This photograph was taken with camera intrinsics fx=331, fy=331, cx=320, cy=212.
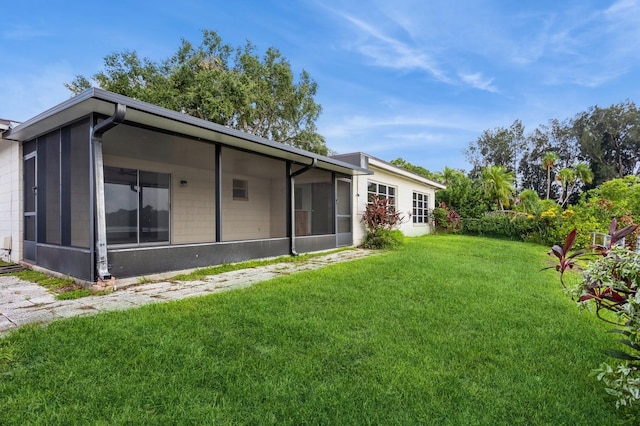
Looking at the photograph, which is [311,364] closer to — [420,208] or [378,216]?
[378,216]

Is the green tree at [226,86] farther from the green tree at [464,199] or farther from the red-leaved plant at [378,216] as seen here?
the red-leaved plant at [378,216]

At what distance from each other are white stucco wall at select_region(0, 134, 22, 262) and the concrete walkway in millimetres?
1417

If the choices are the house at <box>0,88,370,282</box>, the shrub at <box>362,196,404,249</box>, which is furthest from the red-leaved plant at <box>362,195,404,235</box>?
the house at <box>0,88,370,282</box>

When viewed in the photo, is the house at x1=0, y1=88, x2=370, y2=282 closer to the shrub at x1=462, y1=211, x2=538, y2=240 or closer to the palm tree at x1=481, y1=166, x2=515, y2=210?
the shrub at x1=462, y1=211, x2=538, y2=240

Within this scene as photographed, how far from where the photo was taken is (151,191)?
8531mm

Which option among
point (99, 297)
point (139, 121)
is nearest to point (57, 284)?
point (99, 297)

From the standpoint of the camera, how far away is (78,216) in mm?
4977

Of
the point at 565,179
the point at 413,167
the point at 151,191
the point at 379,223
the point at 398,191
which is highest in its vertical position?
the point at 413,167

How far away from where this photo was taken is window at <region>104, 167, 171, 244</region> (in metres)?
7.77

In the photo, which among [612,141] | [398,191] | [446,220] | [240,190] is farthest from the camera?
[612,141]

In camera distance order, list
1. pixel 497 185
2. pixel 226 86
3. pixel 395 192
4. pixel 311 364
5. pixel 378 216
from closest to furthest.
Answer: pixel 311 364 → pixel 378 216 → pixel 395 192 → pixel 226 86 → pixel 497 185

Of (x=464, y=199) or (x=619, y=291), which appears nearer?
(x=619, y=291)

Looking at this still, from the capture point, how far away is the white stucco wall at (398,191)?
1091cm

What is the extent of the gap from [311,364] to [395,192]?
11.8m
